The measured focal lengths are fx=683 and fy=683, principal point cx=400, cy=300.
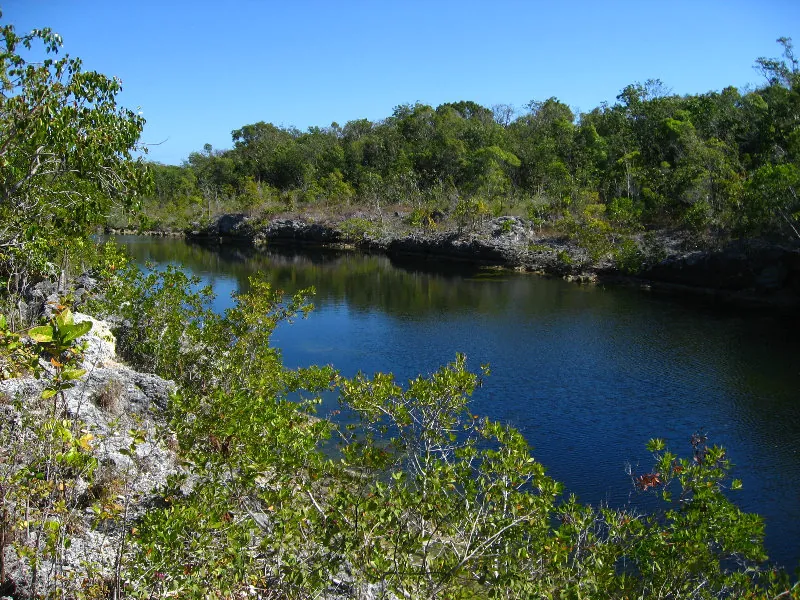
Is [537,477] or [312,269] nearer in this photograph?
[537,477]

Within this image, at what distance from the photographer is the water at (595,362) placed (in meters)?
17.4

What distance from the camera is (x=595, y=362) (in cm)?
2673

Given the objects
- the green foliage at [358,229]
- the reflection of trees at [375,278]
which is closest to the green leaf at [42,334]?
the reflection of trees at [375,278]

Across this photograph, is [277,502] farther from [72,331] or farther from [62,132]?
[62,132]

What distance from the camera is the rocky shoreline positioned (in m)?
38.7

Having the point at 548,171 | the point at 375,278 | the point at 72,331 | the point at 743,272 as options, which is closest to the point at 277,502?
the point at 72,331

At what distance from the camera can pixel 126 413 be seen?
12.2 metres

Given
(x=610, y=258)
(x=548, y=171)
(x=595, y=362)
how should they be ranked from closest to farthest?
(x=595, y=362)
(x=610, y=258)
(x=548, y=171)

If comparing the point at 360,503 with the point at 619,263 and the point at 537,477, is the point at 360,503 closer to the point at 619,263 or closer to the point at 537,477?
the point at 537,477

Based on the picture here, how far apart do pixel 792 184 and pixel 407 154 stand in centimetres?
4908

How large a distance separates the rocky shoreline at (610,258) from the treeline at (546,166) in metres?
1.48

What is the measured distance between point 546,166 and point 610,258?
2062 cm

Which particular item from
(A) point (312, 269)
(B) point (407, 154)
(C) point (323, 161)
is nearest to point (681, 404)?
(A) point (312, 269)

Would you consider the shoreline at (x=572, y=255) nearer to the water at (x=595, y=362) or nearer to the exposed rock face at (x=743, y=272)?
the exposed rock face at (x=743, y=272)
